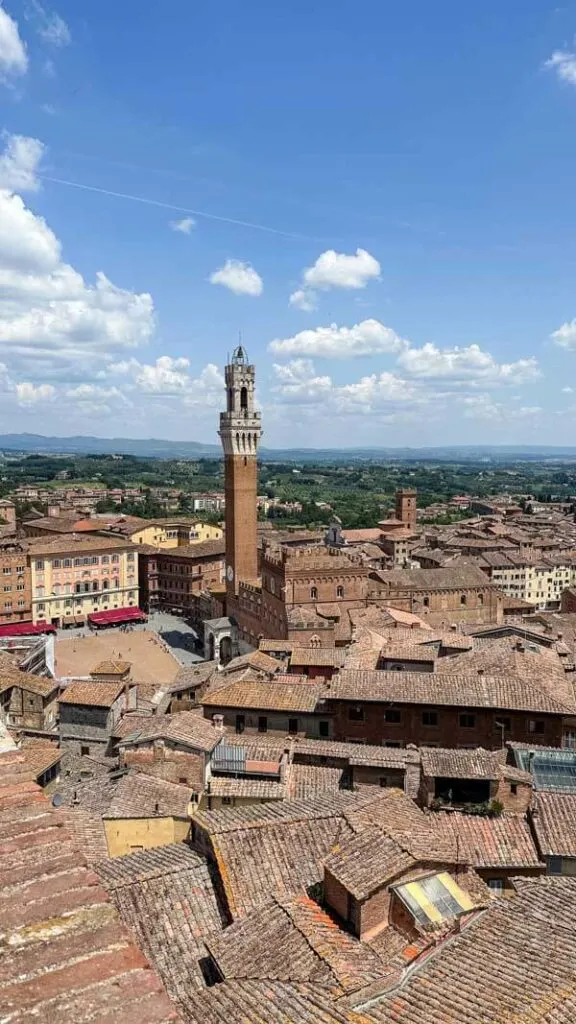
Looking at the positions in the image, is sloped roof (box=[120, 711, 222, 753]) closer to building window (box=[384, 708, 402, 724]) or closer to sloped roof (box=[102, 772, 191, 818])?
sloped roof (box=[102, 772, 191, 818])

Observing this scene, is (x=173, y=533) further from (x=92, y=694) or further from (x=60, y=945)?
(x=60, y=945)

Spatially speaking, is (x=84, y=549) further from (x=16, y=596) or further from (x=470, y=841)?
(x=470, y=841)

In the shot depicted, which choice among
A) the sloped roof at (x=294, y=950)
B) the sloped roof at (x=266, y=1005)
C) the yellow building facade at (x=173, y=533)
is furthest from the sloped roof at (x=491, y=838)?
the yellow building facade at (x=173, y=533)

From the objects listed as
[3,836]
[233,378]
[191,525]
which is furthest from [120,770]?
[191,525]

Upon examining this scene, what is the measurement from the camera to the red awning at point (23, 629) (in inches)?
2486

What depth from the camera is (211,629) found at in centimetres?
5759

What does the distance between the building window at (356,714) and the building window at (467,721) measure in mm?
3161

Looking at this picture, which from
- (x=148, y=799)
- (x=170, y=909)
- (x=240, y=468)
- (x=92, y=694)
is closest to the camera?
(x=170, y=909)

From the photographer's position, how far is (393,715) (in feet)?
75.3

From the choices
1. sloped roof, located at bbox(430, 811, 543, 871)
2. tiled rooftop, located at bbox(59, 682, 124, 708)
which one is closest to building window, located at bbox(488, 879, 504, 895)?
sloped roof, located at bbox(430, 811, 543, 871)

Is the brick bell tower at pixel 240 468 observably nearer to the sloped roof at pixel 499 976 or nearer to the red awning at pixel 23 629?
the red awning at pixel 23 629

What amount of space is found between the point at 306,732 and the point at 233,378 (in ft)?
142

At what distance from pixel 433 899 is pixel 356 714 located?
41.1 ft

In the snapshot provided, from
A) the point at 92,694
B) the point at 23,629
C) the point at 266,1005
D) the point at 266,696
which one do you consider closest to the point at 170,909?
the point at 266,1005
